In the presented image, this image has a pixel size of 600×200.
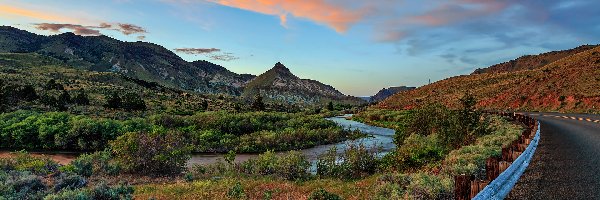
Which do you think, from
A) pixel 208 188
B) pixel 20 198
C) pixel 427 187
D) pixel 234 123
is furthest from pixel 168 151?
pixel 234 123

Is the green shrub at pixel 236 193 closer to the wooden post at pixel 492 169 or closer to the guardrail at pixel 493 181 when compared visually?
the wooden post at pixel 492 169

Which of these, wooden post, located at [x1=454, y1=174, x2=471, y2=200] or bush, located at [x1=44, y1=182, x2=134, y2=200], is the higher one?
wooden post, located at [x1=454, y1=174, x2=471, y2=200]

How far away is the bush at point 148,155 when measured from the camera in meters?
23.7

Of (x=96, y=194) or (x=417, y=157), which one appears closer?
(x=96, y=194)

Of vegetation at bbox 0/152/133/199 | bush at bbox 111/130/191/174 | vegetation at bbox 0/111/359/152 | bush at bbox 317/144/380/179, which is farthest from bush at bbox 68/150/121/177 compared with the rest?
bush at bbox 317/144/380/179

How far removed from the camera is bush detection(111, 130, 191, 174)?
2369 centimetres

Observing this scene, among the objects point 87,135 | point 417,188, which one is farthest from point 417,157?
point 87,135

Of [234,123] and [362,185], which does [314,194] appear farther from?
[234,123]

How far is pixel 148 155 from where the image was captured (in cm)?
2378

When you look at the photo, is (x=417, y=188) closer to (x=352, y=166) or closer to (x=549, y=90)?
(x=352, y=166)

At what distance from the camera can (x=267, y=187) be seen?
17594 millimetres

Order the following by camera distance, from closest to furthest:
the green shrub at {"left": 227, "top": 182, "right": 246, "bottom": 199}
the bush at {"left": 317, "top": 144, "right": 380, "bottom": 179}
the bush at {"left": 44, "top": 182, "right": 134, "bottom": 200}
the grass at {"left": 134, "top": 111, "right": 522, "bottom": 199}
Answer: the grass at {"left": 134, "top": 111, "right": 522, "bottom": 199}
the bush at {"left": 44, "top": 182, "right": 134, "bottom": 200}
the green shrub at {"left": 227, "top": 182, "right": 246, "bottom": 199}
the bush at {"left": 317, "top": 144, "right": 380, "bottom": 179}

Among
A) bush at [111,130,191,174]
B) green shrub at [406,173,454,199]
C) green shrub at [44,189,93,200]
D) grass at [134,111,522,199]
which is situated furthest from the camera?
bush at [111,130,191,174]

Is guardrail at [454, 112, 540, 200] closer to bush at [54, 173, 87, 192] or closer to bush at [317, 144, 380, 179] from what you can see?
bush at [317, 144, 380, 179]
